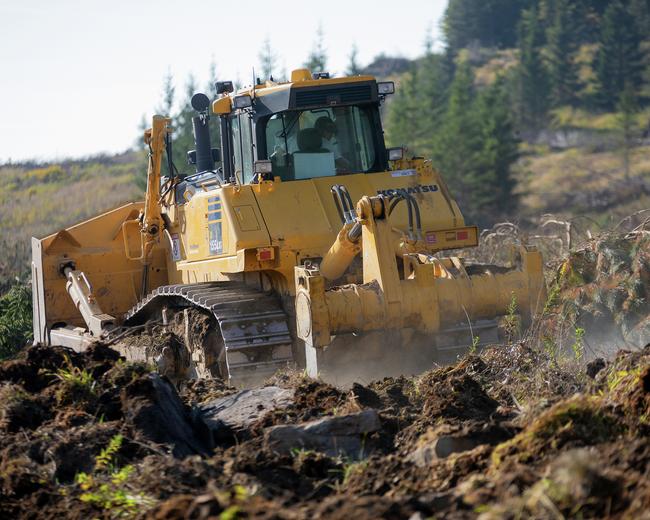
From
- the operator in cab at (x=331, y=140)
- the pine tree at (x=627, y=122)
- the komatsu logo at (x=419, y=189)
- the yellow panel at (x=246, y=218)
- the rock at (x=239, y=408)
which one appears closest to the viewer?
the rock at (x=239, y=408)

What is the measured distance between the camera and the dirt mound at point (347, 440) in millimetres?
4543

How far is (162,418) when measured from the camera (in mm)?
6828

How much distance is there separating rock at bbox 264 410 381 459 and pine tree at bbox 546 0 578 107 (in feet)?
253

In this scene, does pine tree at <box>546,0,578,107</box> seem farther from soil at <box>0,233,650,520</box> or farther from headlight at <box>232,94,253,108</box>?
soil at <box>0,233,650,520</box>

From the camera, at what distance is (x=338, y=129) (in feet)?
38.7

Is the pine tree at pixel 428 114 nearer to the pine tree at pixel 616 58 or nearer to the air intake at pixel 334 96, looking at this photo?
the pine tree at pixel 616 58

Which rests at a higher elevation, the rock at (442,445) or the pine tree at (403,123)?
the pine tree at (403,123)

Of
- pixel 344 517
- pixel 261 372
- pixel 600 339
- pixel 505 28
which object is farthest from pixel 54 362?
pixel 505 28

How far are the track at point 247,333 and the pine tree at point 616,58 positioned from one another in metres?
71.0

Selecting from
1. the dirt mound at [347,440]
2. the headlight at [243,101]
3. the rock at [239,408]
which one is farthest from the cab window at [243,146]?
the rock at [239,408]

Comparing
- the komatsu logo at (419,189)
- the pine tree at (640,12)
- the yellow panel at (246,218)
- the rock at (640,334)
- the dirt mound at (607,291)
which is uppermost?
the pine tree at (640,12)

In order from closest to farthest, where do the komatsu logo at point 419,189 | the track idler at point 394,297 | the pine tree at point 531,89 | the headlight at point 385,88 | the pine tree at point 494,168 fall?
the track idler at point 394,297 < the komatsu logo at point 419,189 < the headlight at point 385,88 < the pine tree at point 494,168 < the pine tree at point 531,89

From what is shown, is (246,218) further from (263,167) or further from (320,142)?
(320,142)

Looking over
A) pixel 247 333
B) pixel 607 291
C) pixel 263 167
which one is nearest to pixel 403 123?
pixel 607 291
